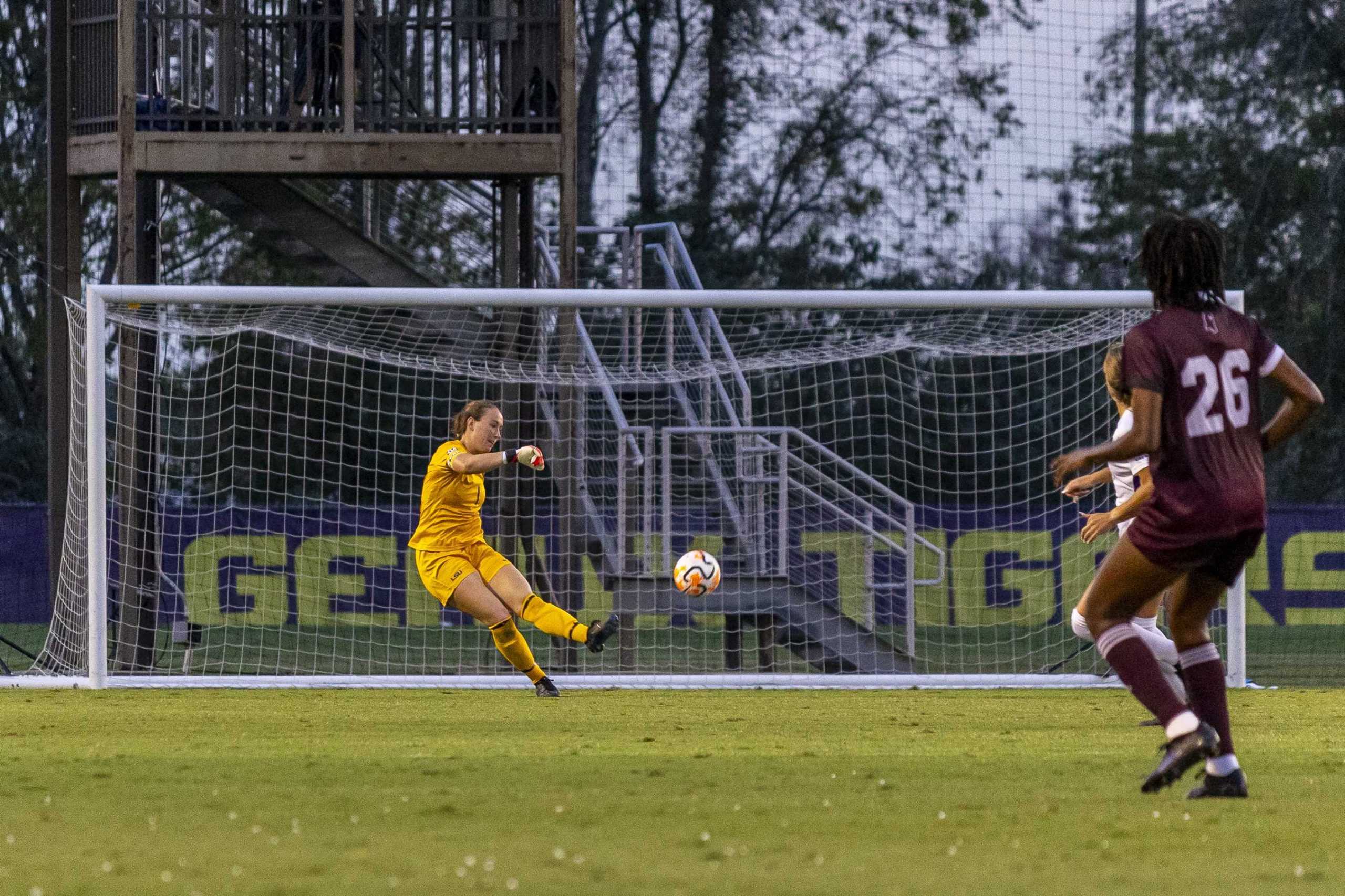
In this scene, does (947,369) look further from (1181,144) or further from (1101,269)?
(1181,144)

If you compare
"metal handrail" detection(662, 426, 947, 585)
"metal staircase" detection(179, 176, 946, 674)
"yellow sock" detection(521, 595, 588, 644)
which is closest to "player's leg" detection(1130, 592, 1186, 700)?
"yellow sock" detection(521, 595, 588, 644)

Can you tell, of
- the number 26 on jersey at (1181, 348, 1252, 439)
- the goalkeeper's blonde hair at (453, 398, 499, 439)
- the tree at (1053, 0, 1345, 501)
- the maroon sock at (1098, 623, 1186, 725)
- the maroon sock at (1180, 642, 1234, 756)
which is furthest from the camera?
the tree at (1053, 0, 1345, 501)

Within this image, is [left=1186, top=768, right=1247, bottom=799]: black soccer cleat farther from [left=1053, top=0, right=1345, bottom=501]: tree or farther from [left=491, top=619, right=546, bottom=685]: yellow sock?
[left=1053, top=0, right=1345, bottom=501]: tree

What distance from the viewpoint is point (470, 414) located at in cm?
1032

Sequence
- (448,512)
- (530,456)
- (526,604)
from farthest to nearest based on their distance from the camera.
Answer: (448,512)
(526,604)
(530,456)

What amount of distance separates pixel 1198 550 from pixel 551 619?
531 cm

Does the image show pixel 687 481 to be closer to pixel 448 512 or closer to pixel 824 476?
pixel 824 476

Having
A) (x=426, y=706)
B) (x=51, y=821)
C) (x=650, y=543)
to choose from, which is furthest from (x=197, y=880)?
(x=650, y=543)

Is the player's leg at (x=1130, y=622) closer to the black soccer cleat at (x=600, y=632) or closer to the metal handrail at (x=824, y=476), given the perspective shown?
the black soccer cleat at (x=600, y=632)

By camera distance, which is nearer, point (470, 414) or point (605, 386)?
point (470, 414)

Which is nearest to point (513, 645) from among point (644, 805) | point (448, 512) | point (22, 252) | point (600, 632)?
point (600, 632)

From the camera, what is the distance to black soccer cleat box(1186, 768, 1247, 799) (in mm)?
5820

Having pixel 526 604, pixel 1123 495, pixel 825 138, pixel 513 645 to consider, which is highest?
pixel 825 138

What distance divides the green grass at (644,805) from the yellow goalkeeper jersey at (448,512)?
3.87ft
